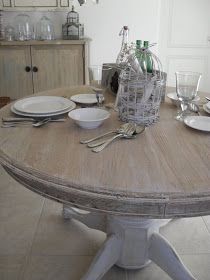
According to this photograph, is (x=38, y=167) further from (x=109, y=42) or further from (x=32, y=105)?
(x=109, y=42)

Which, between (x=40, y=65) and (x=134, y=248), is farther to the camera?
(x=40, y=65)

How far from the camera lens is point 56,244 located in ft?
5.21

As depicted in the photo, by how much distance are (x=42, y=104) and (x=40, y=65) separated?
1.59 m

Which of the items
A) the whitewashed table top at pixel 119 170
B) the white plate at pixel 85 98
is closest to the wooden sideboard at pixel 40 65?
the white plate at pixel 85 98

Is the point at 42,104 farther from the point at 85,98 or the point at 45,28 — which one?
the point at 45,28

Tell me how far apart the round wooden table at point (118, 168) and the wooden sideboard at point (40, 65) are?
1.64 metres

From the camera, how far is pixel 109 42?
3188 millimetres

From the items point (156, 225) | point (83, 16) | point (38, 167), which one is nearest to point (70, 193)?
point (38, 167)

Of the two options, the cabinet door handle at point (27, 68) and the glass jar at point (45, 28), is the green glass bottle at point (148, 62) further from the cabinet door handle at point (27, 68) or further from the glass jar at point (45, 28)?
the glass jar at point (45, 28)

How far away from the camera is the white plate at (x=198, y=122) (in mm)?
1081

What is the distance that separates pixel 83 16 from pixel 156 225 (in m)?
2.36

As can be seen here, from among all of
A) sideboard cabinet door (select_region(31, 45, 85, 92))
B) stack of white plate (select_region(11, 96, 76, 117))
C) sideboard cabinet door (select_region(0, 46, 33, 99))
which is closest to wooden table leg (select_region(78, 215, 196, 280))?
stack of white plate (select_region(11, 96, 76, 117))

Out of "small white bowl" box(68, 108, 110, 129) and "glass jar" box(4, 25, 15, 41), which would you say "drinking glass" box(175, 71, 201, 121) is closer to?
"small white bowl" box(68, 108, 110, 129)

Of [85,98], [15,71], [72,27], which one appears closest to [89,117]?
[85,98]
